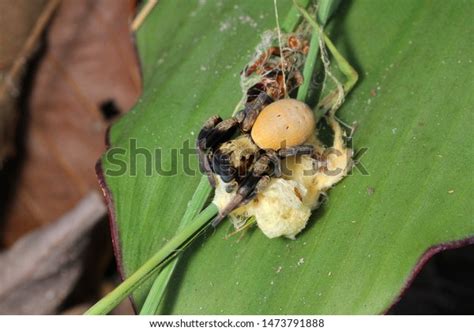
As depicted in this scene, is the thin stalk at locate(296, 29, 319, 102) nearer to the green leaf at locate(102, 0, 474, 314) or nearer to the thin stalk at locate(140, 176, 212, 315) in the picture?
the green leaf at locate(102, 0, 474, 314)

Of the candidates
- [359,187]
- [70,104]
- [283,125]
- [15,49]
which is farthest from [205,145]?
[15,49]

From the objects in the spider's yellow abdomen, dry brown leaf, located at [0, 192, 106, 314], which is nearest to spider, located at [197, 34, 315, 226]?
the spider's yellow abdomen

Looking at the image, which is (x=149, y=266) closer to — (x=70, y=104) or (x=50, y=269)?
(x=50, y=269)

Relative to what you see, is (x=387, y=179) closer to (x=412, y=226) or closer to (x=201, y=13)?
(x=412, y=226)

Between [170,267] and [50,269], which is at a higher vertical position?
[170,267]

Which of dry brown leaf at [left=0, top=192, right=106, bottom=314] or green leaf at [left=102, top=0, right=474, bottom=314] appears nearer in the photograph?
green leaf at [left=102, top=0, right=474, bottom=314]
